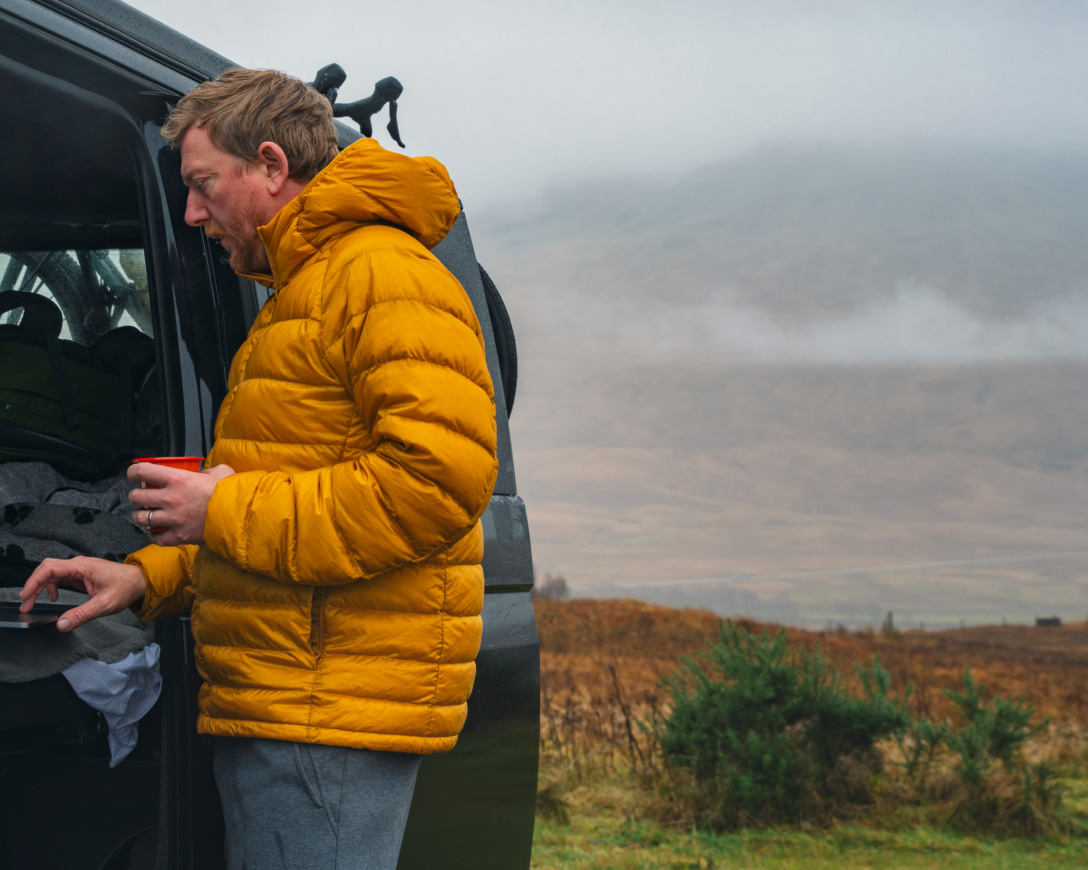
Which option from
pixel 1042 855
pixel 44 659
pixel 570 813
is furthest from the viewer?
pixel 570 813

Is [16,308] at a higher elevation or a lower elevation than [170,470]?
higher

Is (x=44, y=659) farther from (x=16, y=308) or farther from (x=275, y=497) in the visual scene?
(x=16, y=308)

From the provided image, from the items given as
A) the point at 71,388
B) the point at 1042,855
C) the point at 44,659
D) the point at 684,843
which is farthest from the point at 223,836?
the point at 1042,855

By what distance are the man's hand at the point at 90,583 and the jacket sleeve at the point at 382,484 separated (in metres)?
0.28

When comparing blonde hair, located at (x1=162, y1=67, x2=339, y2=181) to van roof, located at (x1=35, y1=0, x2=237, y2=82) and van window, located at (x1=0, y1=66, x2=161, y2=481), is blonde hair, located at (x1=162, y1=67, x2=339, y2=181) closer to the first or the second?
van roof, located at (x1=35, y1=0, x2=237, y2=82)

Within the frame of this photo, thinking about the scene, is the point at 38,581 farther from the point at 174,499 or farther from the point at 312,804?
the point at 312,804

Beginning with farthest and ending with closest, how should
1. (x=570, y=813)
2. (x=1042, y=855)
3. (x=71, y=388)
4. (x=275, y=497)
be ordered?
1. (x=570, y=813)
2. (x=1042, y=855)
3. (x=71, y=388)
4. (x=275, y=497)

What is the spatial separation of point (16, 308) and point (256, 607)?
4.32 feet

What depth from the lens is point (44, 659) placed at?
61.6 inches

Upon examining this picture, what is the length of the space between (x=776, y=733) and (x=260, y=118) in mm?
4994

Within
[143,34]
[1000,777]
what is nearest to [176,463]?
[143,34]

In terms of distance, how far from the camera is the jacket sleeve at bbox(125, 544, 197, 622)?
1551 millimetres

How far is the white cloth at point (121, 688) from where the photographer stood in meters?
1.59

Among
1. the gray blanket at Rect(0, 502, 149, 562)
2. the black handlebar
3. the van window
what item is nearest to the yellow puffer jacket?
the gray blanket at Rect(0, 502, 149, 562)
